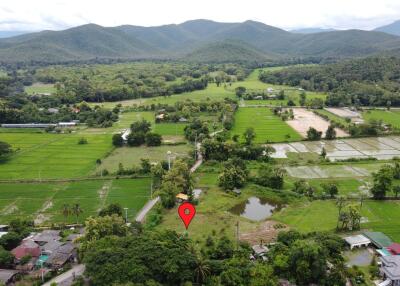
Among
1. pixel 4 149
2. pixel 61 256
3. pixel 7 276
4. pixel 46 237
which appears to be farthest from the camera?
pixel 4 149

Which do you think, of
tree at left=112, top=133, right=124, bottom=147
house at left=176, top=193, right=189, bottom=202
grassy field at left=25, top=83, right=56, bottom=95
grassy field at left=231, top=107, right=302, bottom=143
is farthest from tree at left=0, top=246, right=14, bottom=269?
grassy field at left=25, top=83, right=56, bottom=95

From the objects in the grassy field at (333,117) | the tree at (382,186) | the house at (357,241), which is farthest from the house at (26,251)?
the grassy field at (333,117)

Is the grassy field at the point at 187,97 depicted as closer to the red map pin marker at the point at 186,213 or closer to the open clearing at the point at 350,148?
the open clearing at the point at 350,148

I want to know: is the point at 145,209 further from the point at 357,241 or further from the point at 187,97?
the point at 187,97

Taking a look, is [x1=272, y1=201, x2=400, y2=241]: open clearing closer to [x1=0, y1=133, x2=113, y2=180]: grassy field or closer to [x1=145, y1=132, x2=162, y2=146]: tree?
[x1=0, y1=133, x2=113, y2=180]: grassy field

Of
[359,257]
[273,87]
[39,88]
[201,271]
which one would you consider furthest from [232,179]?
[39,88]

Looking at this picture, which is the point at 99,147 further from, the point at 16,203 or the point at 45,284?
the point at 45,284
